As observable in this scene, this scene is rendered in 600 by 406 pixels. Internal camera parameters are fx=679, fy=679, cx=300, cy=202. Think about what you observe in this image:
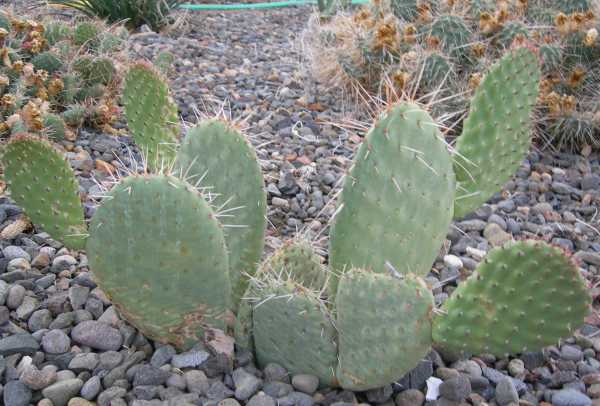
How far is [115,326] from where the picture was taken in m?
1.88

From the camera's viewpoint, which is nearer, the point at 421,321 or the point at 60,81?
the point at 421,321

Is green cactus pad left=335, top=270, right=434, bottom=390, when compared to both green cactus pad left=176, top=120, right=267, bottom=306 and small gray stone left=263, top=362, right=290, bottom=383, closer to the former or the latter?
small gray stone left=263, top=362, right=290, bottom=383

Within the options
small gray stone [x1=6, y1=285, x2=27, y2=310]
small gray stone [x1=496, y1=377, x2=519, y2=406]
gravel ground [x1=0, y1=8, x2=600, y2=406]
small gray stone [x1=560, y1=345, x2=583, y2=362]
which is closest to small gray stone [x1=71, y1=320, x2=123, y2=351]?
gravel ground [x1=0, y1=8, x2=600, y2=406]

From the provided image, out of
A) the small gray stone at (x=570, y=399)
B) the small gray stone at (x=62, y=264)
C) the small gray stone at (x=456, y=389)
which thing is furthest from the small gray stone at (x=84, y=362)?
the small gray stone at (x=570, y=399)

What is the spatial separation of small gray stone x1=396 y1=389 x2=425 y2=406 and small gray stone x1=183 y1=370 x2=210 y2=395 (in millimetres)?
477

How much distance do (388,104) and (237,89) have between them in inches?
105

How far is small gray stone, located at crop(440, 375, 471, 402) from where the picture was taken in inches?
65.7

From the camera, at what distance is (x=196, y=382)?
1660 mm

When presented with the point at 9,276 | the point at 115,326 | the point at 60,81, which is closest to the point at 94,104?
the point at 60,81

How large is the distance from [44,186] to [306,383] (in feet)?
2.92

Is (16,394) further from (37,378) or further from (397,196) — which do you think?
(397,196)

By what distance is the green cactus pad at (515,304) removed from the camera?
1.44m

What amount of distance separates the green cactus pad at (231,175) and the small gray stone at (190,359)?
0.70ft

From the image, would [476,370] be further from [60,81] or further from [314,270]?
[60,81]
